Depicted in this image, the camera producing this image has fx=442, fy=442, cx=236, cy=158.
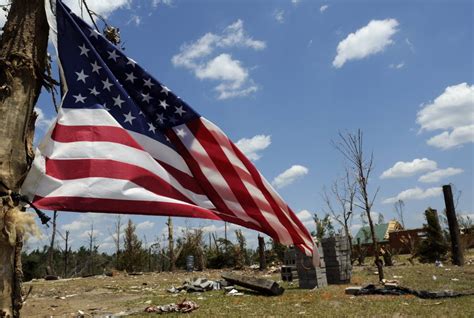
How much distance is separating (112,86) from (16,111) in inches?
32.9

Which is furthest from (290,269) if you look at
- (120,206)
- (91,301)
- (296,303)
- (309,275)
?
(120,206)

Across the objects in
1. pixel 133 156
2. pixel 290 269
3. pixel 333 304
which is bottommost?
pixel 333 304

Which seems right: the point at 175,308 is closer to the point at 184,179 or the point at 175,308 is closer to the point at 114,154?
the point at 184,179

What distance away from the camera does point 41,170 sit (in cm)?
302

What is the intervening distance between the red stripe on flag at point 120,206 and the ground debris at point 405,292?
10.3 m

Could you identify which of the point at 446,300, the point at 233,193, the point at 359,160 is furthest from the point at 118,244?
the point at 233,193

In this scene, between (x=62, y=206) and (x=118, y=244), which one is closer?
(x=62, y=206)

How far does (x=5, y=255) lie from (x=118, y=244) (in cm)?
3532

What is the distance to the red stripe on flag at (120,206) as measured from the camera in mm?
2984

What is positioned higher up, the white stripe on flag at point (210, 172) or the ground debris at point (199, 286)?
the white stripe on flag at point (210, 172)

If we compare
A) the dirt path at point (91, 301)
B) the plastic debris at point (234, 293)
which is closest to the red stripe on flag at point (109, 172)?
the dirt path at point (91, 301)

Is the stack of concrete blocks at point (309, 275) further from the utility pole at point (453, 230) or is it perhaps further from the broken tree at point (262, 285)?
the utility pole at point (453, 230)

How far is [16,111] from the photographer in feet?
9.48

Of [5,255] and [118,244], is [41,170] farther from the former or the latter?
[118,244]
